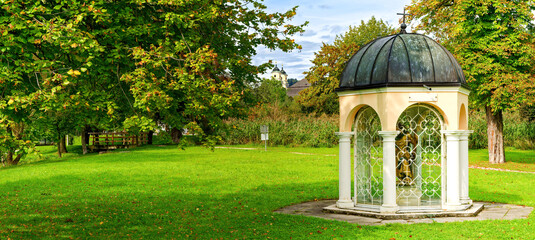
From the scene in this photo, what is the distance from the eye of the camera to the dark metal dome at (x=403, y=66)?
11.3m

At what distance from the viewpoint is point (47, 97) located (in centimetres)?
661

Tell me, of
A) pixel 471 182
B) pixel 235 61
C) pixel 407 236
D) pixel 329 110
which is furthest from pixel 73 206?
pixel 329 110

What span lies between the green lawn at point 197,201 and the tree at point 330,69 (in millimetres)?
27508

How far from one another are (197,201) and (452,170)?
7.21 metres

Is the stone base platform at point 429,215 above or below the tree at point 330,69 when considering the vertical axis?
below

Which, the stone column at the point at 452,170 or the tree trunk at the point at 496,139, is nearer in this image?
the stone column at the point at 452,170

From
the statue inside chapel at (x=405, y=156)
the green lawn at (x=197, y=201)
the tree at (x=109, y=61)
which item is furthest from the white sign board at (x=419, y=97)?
the tree at (x=109, y=61)

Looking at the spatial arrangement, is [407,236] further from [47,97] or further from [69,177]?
[69,177]

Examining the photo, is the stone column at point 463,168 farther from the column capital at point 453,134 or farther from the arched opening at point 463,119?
the column capital at point 453,134

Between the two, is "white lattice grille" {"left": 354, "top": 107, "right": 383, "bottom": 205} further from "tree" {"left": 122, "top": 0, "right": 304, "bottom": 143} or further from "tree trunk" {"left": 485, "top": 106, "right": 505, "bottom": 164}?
"tree trunk" {"left": 485, "top": 106, "right": 505, "bottom": 164}

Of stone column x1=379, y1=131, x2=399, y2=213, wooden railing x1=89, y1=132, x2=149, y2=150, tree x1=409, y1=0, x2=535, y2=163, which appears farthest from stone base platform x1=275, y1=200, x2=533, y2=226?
wooden railing x1=89, y1=132, x2=149, y2=150

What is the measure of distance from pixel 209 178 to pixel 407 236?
1267 cm

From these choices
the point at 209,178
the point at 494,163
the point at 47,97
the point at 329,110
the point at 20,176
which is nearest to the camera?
the point at 47,97

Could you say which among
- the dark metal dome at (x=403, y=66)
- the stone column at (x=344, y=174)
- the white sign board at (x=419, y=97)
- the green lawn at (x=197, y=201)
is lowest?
the green lawn at (x=197, y=201)
